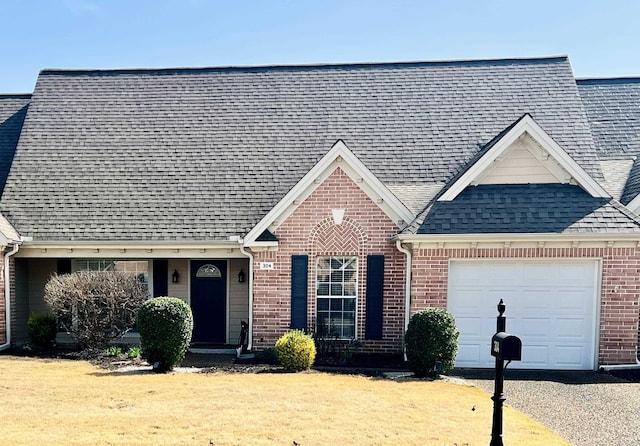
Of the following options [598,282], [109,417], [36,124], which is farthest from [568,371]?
[36,124]

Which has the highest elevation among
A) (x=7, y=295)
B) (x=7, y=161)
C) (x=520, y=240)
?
(x=7, y=161)

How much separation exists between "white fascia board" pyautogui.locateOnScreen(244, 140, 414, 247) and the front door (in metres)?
2.42

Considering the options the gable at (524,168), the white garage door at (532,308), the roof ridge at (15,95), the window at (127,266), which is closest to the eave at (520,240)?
the white garage door at (532,308)

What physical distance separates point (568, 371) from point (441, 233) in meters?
4.22

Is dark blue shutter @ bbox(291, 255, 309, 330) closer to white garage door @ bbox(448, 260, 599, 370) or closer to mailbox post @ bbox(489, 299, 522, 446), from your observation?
white garage door @ bbox(448, 260, 599, 370)

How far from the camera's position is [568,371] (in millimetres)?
10266

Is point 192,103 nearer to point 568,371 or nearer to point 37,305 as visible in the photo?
point 37,305

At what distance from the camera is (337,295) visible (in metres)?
11.2

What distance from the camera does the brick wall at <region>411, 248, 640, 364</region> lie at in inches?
398

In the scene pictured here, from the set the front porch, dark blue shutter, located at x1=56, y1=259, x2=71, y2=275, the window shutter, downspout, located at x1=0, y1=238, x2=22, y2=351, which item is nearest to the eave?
the front porch

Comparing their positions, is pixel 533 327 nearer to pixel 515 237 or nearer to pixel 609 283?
pixel 609 283

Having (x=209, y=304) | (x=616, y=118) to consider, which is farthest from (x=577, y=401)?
(x=616, y=118)

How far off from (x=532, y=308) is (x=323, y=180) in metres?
5.63

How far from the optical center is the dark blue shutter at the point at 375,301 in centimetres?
1107
